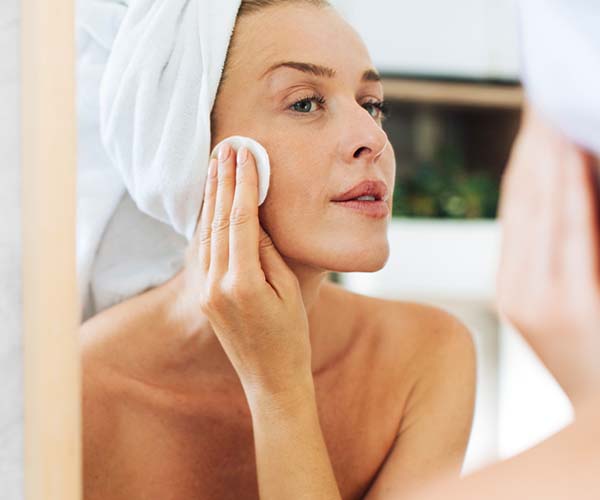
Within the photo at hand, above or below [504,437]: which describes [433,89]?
above

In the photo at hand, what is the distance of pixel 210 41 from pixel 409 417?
0.37 metres

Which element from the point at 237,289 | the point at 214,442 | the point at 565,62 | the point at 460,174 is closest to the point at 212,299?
the point at 237,289

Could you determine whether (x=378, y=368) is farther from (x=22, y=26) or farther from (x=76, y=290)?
(x=22, y=26)

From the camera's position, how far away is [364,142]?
0.62 m

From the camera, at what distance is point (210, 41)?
64 centimetres

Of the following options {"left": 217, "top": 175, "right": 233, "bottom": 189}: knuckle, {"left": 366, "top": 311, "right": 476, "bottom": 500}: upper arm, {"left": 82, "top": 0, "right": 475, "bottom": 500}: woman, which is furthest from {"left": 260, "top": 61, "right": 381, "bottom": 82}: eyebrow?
{"left": 366, "top": 311, "right": 476, "bottom": 500}: upper arm

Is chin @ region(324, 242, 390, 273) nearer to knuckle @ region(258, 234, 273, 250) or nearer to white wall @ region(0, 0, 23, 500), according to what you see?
knuckle @ region(258, 234, 273, 250)

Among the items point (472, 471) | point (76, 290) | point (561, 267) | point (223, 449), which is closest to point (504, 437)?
point (472, 471)

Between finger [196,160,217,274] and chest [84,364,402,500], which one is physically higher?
finger [196,160,217,274]

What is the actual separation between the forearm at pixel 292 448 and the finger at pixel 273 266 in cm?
9

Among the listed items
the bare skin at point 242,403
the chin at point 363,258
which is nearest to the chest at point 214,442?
the bare skin at point 242,403

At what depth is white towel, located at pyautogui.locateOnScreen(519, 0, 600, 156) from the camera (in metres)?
0.47

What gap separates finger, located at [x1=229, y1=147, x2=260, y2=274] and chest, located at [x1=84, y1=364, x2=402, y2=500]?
117 millimetres

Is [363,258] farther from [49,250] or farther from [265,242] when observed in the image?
[49,250]
